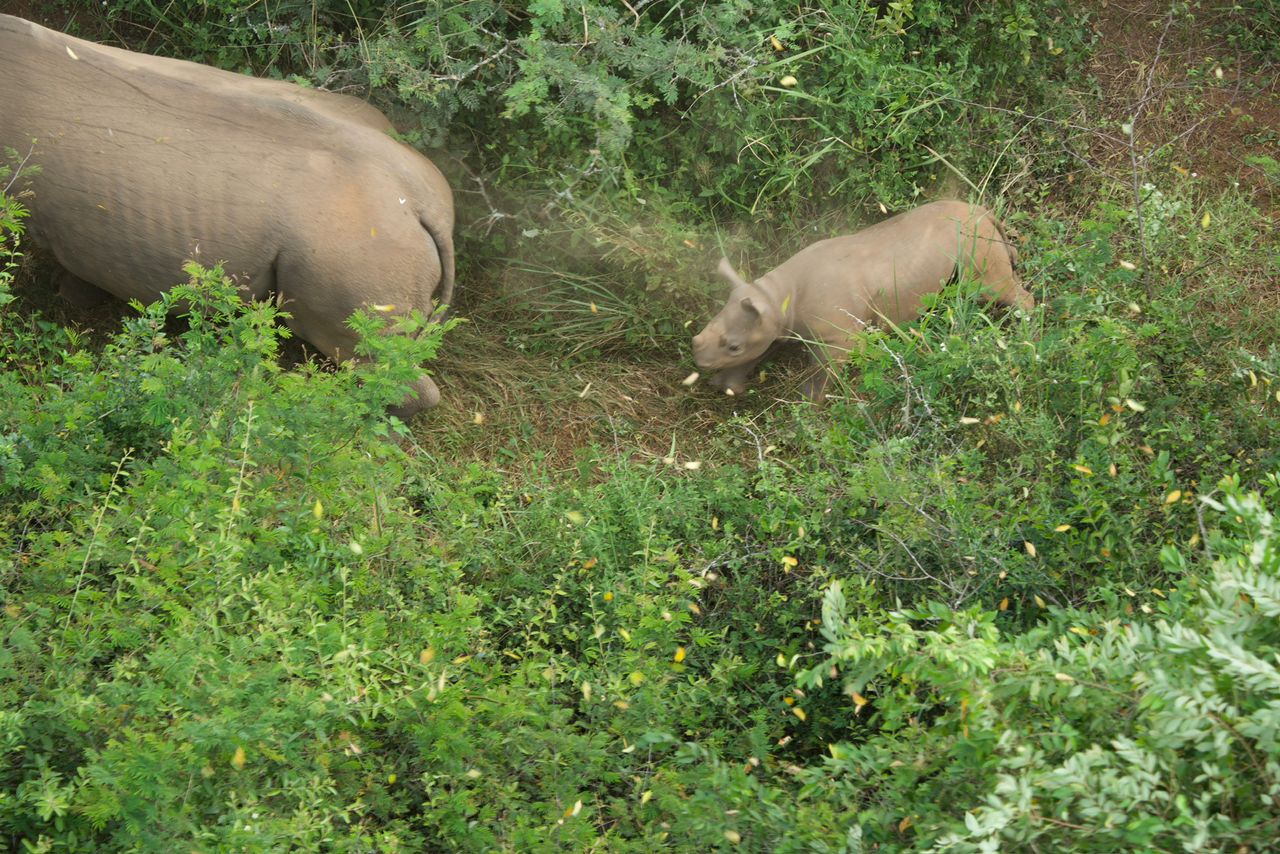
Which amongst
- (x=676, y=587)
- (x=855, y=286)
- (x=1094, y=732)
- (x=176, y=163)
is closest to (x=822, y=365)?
(x=855, y=286)

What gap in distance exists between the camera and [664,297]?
5.18 m

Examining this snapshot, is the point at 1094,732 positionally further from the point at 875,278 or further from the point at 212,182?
the point at 212,182

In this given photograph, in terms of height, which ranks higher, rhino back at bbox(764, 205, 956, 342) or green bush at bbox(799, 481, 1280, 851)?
green bush at bbox(799, 481, 1280, 851)

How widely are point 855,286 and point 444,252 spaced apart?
1.65 meters

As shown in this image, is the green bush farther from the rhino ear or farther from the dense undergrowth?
the rhino ear

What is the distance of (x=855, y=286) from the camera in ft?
15.6

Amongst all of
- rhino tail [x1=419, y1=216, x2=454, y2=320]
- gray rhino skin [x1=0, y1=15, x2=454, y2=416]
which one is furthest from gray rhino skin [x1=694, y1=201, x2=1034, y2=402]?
gray rhino skin [x1=0, y1=15, x2=454, y2=416]

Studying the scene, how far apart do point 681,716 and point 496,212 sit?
262cm

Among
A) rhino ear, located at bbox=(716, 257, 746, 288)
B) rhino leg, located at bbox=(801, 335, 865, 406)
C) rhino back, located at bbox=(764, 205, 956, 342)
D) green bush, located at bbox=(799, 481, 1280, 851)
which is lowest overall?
rhino leg, located at bbox=(801, 335, 865, 406)

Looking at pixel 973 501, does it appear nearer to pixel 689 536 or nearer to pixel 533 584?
pixel 689 536

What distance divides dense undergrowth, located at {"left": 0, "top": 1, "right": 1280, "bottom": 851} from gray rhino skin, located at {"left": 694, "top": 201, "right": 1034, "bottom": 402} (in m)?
0.16

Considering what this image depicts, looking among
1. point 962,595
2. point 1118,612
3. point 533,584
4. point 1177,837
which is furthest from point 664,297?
point 1177,837

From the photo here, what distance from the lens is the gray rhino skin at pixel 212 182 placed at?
4.48 meters

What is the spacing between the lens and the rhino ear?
16.1 feet
